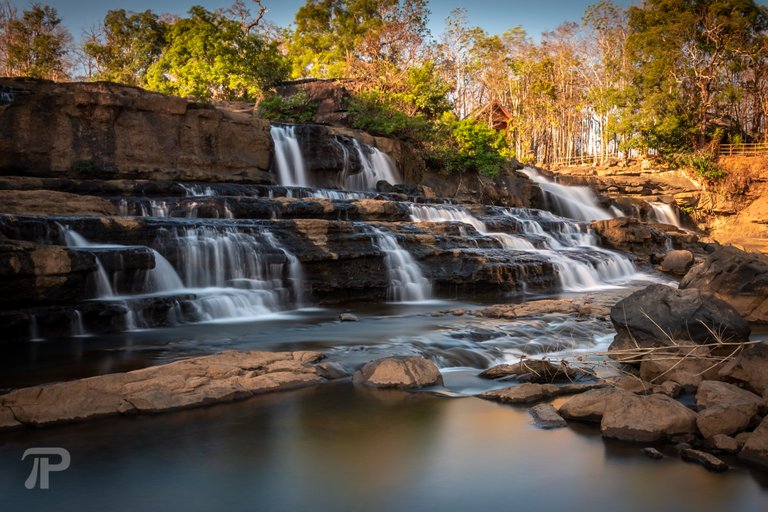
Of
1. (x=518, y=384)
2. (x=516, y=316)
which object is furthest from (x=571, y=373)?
(x=516, y=316)

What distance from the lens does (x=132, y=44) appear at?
122ft

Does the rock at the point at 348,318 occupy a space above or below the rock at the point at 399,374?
above

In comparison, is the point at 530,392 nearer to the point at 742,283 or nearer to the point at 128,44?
the point at 742,283

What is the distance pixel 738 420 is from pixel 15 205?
1252 cm

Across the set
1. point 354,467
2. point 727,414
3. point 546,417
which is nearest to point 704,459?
point 727,414

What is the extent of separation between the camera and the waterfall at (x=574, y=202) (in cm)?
2862

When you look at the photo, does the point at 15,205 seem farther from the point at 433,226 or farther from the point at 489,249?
the point at 489,249

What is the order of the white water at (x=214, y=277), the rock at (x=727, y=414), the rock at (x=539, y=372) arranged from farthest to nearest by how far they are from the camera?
1. the white water at (x=214, y=277)
2. the rock at (x=539, y=372)
3. the rock at (x=727, y=414)

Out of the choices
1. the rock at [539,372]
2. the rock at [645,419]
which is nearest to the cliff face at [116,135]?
the rock at [539,372]

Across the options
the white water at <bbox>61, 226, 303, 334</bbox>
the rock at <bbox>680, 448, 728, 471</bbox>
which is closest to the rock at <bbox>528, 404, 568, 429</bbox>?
the rock at <bbox>680, 448, 728, 471</bbox>

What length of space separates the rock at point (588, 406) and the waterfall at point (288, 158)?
1733cm

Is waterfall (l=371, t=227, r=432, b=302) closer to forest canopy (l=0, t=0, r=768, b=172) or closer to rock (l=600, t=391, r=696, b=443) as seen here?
rock (l=600, t=391, r=696, b=443)

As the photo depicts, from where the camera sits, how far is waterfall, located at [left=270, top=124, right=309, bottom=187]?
21.9 metres

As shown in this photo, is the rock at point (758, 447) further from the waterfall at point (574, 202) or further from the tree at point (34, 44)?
the tree at point (34, 44)
